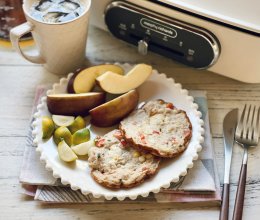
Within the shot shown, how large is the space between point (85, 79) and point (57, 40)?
102mm

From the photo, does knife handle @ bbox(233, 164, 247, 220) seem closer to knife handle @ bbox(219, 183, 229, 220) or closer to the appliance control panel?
knife handle @ bbox(219, 183, 229, 220)

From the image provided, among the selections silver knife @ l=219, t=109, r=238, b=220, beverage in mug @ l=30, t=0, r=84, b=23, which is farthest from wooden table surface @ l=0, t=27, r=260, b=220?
beverage in mug @ l=30, t=0, r=84, b=23

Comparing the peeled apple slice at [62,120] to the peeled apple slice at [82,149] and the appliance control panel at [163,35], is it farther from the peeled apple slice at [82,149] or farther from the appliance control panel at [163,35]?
the appliance control panel at [163,35]

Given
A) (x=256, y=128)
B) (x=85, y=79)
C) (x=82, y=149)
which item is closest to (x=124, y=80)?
(x=85, y=79)

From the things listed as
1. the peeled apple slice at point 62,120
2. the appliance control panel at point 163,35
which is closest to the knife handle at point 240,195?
the appliance control panel at point 163,35

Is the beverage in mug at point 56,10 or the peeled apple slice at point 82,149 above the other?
the beverage in mug at point 56,10

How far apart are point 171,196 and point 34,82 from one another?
43 cm

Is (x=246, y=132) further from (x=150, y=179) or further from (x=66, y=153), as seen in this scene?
(x=66, y=153)

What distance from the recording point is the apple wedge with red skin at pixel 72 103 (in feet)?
2.94

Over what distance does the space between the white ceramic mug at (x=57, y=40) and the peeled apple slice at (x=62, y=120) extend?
16 centimetres

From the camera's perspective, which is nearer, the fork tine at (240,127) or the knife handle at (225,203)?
the knife handle at (225,203)

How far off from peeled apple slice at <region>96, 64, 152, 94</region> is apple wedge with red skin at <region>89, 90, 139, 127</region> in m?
0.03

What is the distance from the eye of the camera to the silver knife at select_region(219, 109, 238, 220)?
786 mm

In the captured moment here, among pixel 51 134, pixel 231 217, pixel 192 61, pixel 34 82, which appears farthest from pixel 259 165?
pixel 34 82
